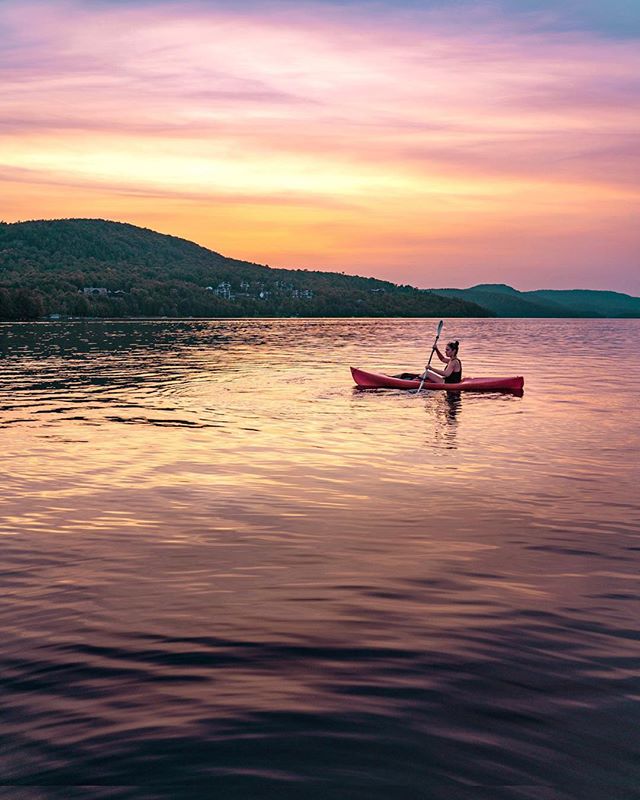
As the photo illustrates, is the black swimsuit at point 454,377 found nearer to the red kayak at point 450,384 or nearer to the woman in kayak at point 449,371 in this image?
the woman in kayak at point 449,371

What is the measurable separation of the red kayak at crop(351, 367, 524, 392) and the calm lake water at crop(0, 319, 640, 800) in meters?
12.2

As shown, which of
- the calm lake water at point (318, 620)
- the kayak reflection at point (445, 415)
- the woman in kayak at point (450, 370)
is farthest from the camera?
the woman in kayak at point (450, 370)

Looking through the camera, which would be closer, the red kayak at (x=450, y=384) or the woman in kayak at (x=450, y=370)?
the woman in kayak at (x=450, y=370)

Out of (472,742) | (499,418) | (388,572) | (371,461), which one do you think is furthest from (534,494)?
(499,418)

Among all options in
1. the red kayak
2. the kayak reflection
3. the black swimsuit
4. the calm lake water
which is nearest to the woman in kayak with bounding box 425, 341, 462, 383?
the black swimsuit

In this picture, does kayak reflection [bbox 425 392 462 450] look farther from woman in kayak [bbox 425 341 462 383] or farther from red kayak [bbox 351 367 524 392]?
woman in kayak [bbox 425 341 462 383]

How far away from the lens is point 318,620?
7.80 m

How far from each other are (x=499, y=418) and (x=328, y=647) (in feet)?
62.1

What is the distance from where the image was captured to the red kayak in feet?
103

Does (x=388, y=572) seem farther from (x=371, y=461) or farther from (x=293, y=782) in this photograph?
(x=371, y=461)

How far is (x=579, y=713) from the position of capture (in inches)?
234

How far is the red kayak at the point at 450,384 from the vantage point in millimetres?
31472

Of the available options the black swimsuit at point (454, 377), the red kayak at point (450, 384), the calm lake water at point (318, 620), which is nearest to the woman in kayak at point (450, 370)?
the black swimsuit at point (454, 377)

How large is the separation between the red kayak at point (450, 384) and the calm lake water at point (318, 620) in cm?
1222
